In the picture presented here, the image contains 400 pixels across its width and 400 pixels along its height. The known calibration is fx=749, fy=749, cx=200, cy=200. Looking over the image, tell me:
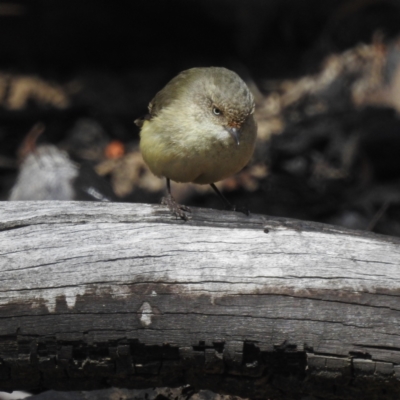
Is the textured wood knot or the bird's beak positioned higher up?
the bird's beak

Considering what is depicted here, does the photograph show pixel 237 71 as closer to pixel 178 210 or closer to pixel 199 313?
pixel 178 210

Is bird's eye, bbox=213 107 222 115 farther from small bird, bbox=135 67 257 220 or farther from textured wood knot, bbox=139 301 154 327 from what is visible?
textured wood knot, bbox=139 301 154 327

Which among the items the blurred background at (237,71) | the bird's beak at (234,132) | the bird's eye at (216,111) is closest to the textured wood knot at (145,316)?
the bird's beak at (234,132)

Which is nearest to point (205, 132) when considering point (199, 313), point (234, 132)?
point (234, 132)

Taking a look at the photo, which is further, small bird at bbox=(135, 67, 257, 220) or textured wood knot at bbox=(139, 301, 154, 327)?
small bird at bbox=(135, 67, 257, 220)

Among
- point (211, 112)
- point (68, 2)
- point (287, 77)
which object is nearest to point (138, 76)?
point (68, 2)

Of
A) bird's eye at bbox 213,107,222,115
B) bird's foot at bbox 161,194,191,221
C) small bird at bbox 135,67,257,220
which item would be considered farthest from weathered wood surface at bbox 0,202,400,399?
bird's eye at bbox 213,107,222,115
